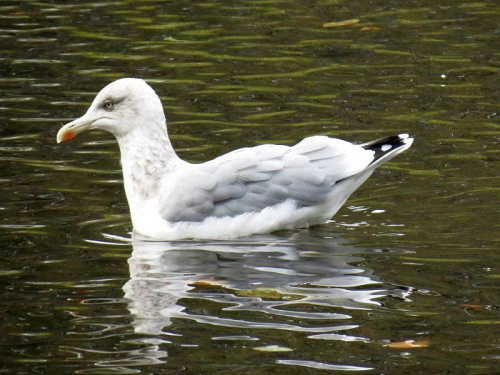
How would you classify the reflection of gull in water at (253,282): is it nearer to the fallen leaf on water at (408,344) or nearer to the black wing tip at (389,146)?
the fallen leaf on water at (408,344)

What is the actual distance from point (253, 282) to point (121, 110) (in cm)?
216

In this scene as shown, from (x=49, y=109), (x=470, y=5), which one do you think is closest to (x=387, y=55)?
(x=470, y=5)

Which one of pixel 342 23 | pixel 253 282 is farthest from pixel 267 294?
pixel 342 23

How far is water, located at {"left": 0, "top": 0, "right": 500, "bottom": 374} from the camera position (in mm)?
6844

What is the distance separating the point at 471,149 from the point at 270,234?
2358 millimetres

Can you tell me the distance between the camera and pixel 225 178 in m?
9.00

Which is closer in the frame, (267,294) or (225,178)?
(267,294)

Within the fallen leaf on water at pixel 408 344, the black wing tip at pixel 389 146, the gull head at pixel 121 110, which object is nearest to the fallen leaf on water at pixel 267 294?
the fallen leaf on water at pixel 408 344

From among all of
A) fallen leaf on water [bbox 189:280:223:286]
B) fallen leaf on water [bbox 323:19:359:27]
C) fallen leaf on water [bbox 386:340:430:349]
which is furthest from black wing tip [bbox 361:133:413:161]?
fallen leaf on water [bbox 323:19:359:27]

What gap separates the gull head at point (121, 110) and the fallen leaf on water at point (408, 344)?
3.42 metres

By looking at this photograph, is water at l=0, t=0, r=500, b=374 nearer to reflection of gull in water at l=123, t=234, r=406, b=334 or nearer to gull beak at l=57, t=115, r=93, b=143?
reflection of gull in water at l=123, t=234, r=406, b=334

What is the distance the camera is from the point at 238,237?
9125 mm

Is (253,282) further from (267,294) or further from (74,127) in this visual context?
(74,127)

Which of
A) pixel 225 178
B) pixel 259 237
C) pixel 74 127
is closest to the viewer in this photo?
pixel 225 178
